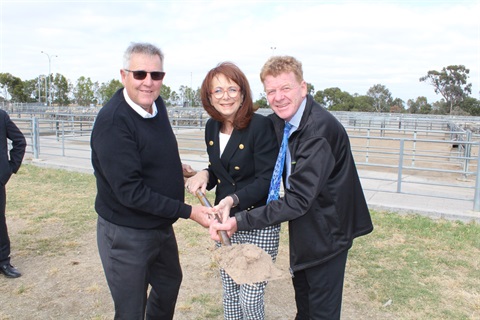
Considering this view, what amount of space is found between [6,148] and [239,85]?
9.45 ft

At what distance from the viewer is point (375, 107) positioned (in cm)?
6775

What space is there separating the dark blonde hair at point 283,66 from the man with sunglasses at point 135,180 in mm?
574

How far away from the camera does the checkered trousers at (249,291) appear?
238cm

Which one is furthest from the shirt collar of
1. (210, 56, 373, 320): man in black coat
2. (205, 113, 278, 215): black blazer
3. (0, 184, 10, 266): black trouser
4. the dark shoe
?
the dark shoe

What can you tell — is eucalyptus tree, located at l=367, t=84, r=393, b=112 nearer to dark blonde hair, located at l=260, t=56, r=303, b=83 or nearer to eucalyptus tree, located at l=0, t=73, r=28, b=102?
eucalyptus tree, located at l=0, t=73, r=28, b=102

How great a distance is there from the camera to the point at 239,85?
2375 mm

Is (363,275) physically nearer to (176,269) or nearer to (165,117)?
(176,269)

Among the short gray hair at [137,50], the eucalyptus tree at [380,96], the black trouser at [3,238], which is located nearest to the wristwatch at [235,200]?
the short gray hair at [137,50]

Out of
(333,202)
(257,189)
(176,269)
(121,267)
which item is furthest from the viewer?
(176,269)

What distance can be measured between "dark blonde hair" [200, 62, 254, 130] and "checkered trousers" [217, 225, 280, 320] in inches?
25.3

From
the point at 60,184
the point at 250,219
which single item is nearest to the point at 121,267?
the point at 250,219

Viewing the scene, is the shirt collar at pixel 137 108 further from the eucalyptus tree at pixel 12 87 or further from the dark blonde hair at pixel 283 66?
the eucalyptus tree at pixel 12 87

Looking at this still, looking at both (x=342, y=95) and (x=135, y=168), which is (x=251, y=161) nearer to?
(x=135, y=168)

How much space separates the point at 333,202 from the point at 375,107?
229 feet
